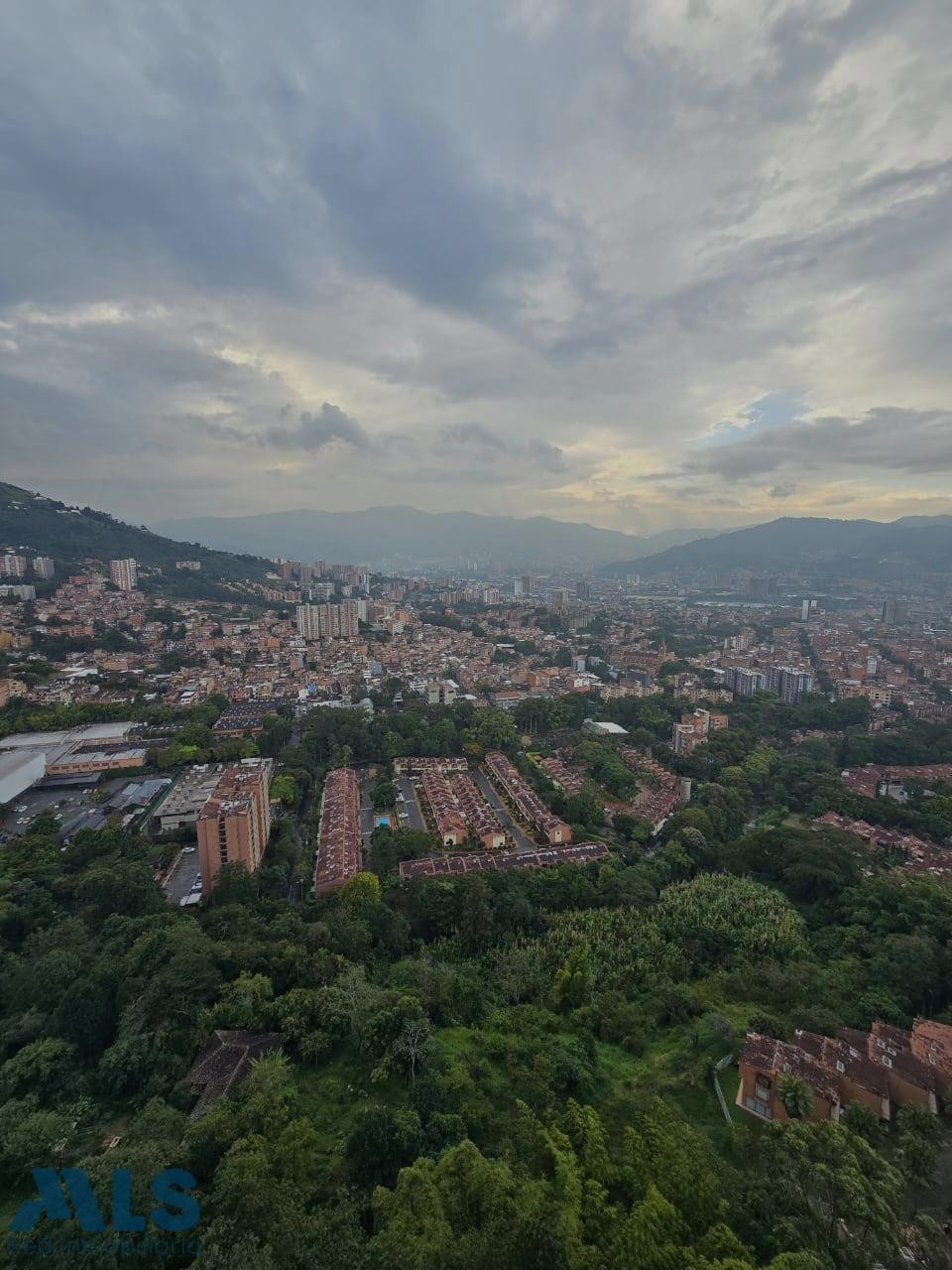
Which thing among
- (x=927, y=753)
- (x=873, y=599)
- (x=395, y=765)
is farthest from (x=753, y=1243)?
(x=873, y=599)

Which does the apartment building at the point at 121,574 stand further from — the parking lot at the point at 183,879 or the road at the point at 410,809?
the parking lot at the point at 183,879

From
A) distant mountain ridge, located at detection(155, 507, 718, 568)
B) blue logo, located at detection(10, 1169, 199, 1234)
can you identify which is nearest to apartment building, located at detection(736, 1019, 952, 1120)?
blue logo, located at detection(10, 1169, 199, 1234)

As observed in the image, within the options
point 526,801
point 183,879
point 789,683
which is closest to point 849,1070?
point 526,801

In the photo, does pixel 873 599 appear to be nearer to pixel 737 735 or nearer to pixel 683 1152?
pixel 737 735

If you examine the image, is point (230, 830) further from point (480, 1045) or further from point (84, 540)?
point (84, 540)

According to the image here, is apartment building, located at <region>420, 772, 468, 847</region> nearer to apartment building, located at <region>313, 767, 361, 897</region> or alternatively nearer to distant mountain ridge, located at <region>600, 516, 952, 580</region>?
apartment building, located at <region>313, 767, 361, 897</region>
